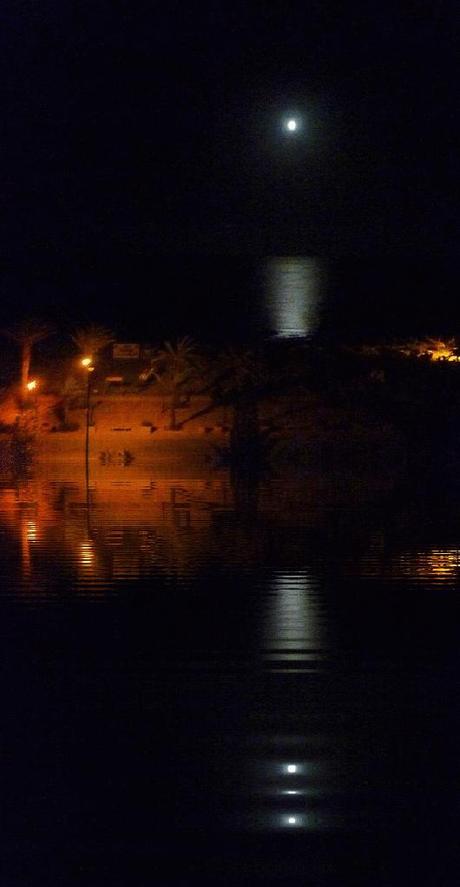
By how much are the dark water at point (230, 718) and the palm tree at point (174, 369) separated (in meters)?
32.6

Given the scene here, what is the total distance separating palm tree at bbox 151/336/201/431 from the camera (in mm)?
44219

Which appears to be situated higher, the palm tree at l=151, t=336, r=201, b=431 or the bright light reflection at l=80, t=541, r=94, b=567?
the palm tree at l=151, t=336, r=201, b=431

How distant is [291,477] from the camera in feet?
95.3

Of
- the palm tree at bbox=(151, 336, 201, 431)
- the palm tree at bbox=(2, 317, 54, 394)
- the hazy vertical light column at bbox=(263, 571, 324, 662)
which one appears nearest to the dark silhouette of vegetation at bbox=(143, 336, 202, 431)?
the palm tree at bbox=(151, 336, 201, 431)

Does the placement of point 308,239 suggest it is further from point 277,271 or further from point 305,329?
point 305,329

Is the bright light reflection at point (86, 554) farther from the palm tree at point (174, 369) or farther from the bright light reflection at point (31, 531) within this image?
the palm tree at point (174, 369)

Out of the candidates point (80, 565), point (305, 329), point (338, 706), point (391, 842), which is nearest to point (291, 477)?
point (305, 329)

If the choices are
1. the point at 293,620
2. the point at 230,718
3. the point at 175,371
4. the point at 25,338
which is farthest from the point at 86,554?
the point at 175,371

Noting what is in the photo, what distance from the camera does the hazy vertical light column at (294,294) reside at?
1264 cm

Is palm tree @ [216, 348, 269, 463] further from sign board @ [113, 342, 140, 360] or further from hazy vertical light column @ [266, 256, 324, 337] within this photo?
hazy vertical light column @ [266, 256, 324, 337]

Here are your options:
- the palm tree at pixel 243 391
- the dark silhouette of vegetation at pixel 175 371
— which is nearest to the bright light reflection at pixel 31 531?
the palm tree at pixel 243 391

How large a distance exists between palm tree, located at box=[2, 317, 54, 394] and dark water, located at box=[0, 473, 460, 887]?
101 ft

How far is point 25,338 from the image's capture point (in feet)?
140

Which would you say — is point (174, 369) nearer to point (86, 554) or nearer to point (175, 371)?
point (175, 371)
